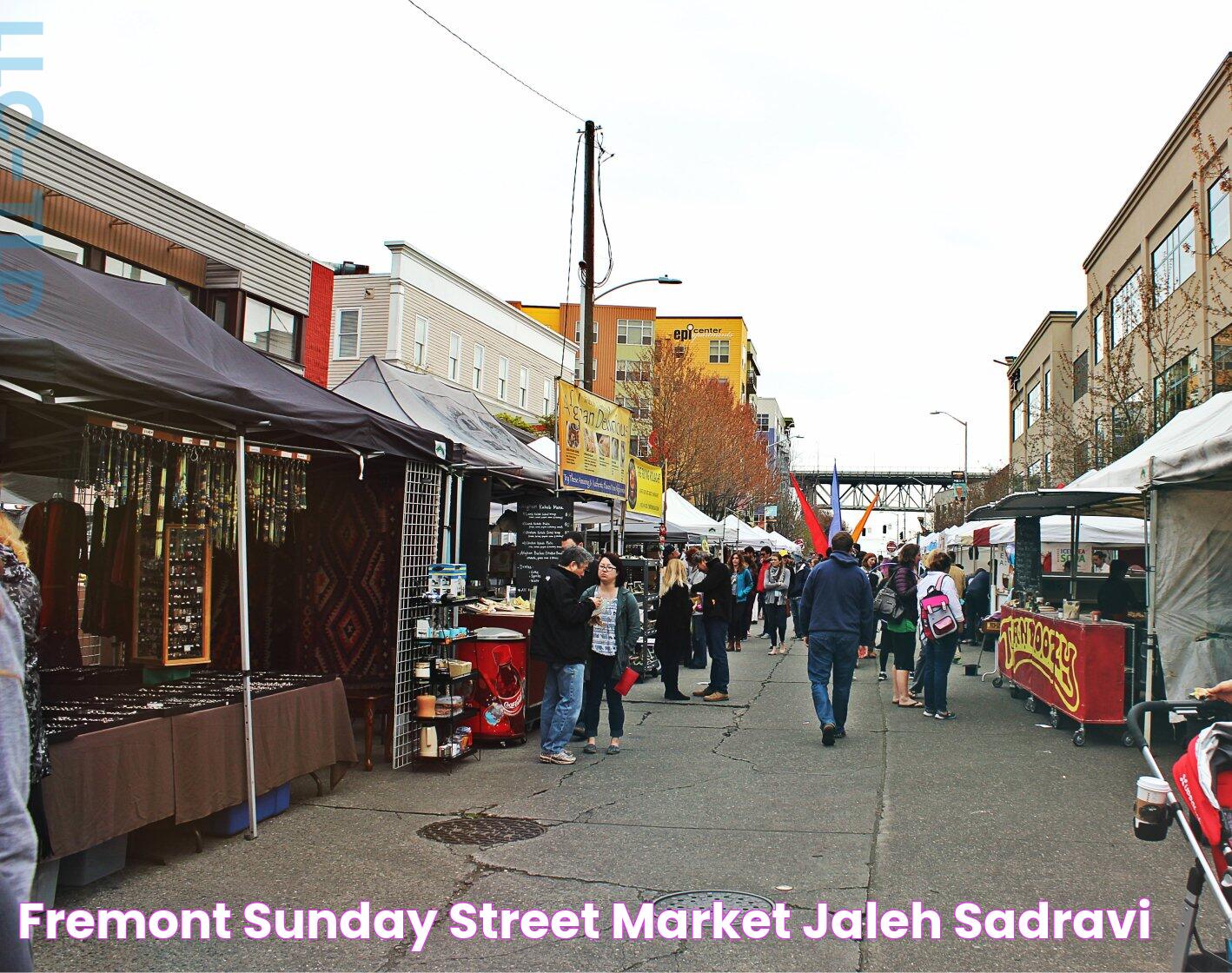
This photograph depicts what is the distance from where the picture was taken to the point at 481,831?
6711 mm

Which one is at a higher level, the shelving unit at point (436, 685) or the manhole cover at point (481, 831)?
the shelving unit at point (436, 685)

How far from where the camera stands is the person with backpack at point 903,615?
12641 millimetres

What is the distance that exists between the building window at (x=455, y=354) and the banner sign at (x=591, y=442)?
2328 cm

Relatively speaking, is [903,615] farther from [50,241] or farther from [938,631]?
[50,241]

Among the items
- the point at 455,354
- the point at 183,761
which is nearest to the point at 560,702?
the point at 183,761

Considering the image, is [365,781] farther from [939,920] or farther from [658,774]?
[939,920]

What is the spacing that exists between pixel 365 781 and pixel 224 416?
3246 mm

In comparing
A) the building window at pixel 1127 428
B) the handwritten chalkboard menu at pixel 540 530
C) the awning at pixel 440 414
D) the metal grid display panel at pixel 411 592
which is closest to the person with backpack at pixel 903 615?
the handwritten chalkboard menu at pixel 540 530

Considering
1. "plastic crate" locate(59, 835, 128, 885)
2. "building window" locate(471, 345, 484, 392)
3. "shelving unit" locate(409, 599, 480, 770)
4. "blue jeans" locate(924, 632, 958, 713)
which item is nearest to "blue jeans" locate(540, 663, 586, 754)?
"shelving unit" locate(409, 599, 480, 770)

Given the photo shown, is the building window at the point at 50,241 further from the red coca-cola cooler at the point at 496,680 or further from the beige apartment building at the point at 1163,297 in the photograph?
the beige apartment building at the point at 1163,297

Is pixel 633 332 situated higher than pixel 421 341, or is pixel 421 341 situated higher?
pixel 633 332

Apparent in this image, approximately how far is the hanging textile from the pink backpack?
27.3 feet

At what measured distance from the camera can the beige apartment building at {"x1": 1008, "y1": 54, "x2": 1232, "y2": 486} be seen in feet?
79.2

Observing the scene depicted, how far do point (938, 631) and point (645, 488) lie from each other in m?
5.24
